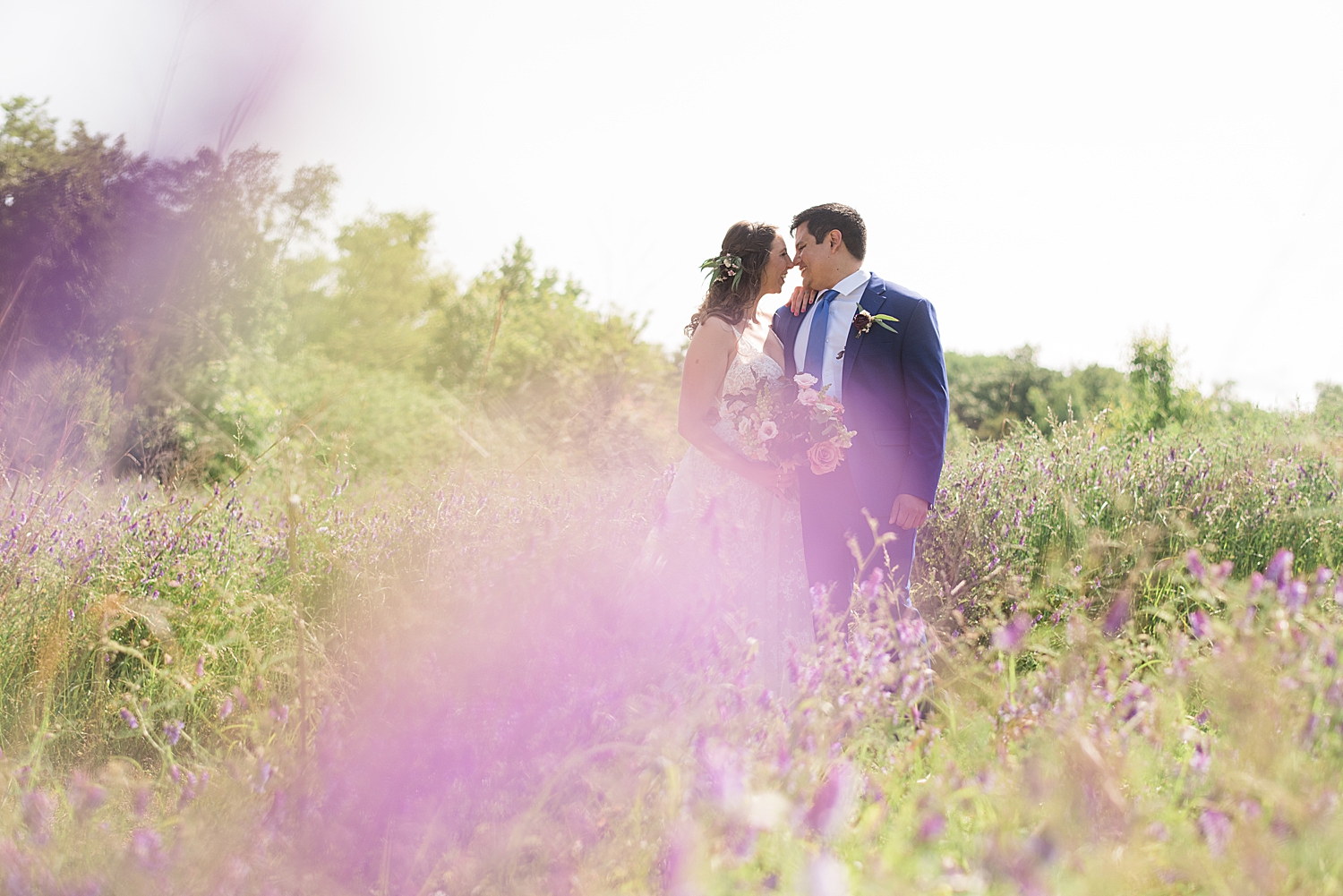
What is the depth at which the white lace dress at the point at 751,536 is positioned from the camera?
106 inches

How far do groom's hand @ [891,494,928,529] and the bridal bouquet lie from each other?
0.98 feet

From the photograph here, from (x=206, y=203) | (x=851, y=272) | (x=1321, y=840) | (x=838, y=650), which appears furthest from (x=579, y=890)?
(x=206, y=203)

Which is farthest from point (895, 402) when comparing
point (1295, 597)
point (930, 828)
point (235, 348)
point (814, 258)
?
point (235, 348)

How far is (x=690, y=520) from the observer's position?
2811mm

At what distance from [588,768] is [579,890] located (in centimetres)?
28

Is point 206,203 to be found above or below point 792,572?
above

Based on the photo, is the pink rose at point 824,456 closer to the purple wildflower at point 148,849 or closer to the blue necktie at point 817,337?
the blue necktie at point 817,337

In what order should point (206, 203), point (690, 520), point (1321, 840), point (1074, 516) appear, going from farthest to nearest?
point (206, 203), point (1074, 516), point (690, 520), point (1321, 840)

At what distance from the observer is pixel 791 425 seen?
2727 millimetres

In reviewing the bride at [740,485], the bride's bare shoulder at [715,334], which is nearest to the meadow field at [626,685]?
the bride at [740,485]

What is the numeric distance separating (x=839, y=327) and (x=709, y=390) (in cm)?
60

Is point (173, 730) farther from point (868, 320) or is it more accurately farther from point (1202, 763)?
point (868, 320)

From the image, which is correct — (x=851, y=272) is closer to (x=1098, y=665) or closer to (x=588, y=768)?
(x=1098, y=665)

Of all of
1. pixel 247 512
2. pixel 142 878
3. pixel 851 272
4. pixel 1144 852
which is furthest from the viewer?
pixel 247 512
